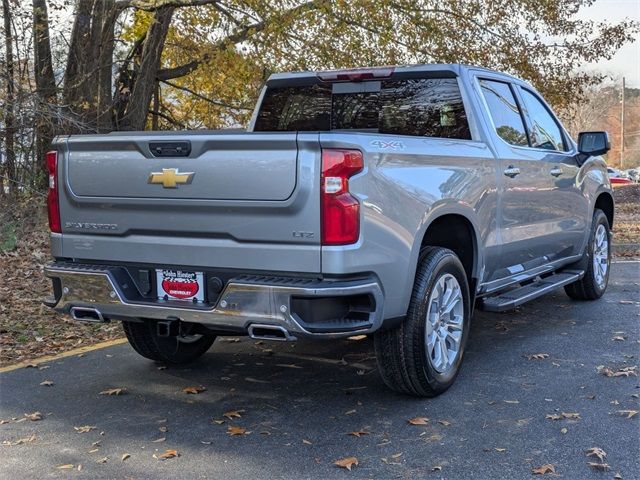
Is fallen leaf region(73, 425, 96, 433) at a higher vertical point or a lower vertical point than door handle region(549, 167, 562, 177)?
lower

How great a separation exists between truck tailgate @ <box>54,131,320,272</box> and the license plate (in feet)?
0.23

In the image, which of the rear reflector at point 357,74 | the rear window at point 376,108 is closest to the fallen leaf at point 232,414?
the rear window at point 376,108

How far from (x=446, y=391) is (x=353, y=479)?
55.1 inches

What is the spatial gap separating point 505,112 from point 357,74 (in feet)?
4.03

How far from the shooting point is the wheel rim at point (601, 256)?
24.8 feet

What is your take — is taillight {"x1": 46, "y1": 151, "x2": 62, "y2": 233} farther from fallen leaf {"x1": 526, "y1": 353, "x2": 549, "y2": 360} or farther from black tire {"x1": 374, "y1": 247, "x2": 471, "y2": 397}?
fallen leaf {"x1": 526, "y1": 353, "x2": 549, "y2": 360}

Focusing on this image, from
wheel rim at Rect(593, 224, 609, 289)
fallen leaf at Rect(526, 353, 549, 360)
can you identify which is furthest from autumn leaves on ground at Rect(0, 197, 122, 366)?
wheel rim at Rect(593, 224, 609, 289)

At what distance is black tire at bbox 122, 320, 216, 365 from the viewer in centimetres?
527

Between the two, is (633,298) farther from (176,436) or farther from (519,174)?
(176,436)

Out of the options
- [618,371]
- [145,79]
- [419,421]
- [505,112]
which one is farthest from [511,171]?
[145,79]

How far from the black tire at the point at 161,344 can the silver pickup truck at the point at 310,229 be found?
0.01 metres

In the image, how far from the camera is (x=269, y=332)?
12.9 ft

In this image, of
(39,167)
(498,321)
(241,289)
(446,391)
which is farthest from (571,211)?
(39,167)

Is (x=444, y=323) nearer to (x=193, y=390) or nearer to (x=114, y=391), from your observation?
(x=193, y=390)
